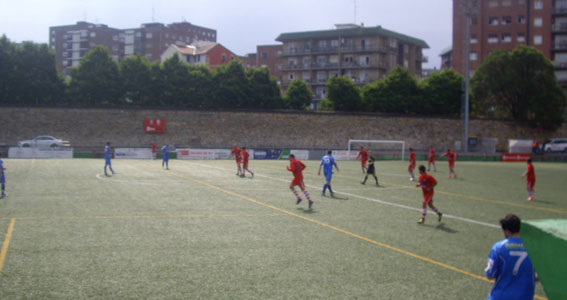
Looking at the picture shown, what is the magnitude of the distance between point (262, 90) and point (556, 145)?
4141 centimetres

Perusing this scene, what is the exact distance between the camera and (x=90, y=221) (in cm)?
1366

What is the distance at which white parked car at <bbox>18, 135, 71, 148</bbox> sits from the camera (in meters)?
50.6

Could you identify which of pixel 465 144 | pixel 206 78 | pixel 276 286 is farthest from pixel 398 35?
pixel 276 286

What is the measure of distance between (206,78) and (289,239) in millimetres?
53837

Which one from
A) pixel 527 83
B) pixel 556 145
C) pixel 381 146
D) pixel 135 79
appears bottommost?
pixel 381 146

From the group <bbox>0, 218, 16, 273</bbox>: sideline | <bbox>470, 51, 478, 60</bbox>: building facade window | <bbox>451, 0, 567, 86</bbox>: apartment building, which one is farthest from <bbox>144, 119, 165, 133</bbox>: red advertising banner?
<bbox>470, 51, 478, 60</bbox>: building facade window

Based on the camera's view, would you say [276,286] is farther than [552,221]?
Yes

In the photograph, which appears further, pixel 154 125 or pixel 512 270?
pixel 154 125

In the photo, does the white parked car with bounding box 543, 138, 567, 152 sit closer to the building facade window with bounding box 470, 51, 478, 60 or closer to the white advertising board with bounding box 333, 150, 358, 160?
the building facade window with bounding box 470, 51, 478, 60

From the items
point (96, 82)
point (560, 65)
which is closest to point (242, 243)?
point (96, 82)

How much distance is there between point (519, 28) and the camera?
78.7 m

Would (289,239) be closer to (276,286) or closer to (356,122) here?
(276,286)

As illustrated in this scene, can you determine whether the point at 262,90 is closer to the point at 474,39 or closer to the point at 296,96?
the point at 296,96

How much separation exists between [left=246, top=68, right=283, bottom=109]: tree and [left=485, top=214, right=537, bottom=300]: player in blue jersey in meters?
61.0
